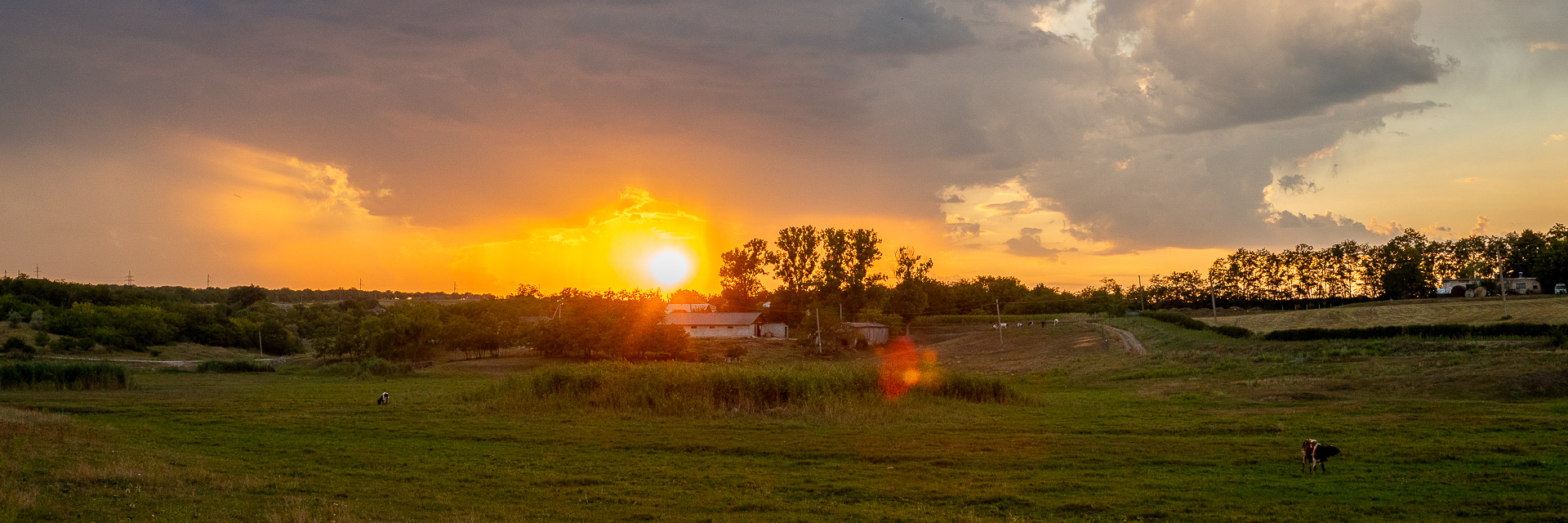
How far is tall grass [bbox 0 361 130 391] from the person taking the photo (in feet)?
150

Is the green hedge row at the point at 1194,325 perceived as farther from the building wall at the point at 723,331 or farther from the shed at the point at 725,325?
the building wall at the point at 723,331

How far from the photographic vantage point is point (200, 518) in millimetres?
12953

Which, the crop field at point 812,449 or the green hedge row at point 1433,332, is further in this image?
the green hedge row at point 1433,332

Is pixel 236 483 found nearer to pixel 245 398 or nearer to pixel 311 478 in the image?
pixel 311 478

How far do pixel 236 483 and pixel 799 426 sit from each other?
15.5 meters

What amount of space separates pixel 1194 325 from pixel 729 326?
56253 millimetres

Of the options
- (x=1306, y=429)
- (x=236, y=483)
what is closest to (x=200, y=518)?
(x=236, y=483)

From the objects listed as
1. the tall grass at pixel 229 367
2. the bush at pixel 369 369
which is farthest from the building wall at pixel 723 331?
the tall grass at pixel 229 367

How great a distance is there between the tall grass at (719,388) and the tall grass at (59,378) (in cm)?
2534

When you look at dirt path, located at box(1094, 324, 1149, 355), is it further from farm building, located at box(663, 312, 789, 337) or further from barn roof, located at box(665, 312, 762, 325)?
barn roof, located at box(665, 312, 762, 325)

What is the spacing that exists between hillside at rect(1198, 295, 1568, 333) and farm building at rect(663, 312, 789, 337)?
2104 inches

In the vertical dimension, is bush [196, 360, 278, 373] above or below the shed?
below

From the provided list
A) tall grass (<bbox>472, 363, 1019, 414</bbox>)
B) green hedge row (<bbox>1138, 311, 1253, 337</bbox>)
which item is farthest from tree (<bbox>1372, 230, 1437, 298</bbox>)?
tall grass (<bbox>472, 363, 1019, 414</bbox>)

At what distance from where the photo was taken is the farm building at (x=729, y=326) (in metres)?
115
